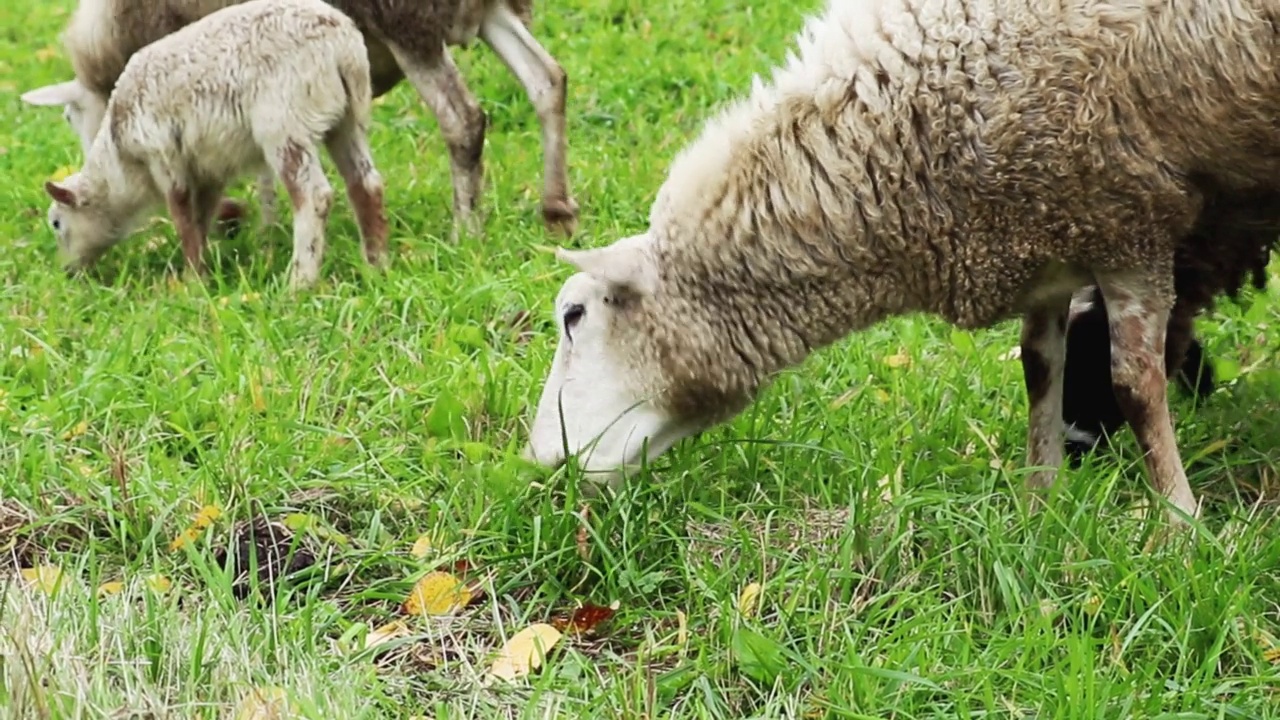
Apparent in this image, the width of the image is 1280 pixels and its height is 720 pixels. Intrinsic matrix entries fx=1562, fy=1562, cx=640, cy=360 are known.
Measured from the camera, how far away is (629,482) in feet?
12.0

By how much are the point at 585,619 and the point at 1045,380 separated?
4.80 feet

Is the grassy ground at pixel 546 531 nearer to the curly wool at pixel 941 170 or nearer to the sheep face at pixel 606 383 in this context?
the sheep face at pixel 606 383

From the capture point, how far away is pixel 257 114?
5.73 meters

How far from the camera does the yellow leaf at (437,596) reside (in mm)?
3338

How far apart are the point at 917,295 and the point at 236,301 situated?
8.74 ft

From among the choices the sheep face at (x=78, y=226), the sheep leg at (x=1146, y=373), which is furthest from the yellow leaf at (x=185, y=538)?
the sheep face at (x=78, y=226)

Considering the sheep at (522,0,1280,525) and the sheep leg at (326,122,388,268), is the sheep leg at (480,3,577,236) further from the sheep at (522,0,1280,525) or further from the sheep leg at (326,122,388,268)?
the sheep at (522,0,1280,525)

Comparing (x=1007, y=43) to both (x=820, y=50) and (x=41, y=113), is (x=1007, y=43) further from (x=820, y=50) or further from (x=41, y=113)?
(x=41, y=113)

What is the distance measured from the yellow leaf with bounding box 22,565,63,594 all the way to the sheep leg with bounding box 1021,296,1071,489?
235 centimetres

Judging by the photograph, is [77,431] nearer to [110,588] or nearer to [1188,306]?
[110,588]

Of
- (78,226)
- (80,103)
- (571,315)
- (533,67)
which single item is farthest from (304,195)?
(571,315)

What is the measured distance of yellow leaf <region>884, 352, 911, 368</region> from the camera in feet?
15.3

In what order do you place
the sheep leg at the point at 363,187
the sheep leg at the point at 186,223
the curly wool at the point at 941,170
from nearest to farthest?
1. the curly wool at the point at 941,170
2. the sheep leg at the point at 363,187
3. the sheep leg at the point at 186,223

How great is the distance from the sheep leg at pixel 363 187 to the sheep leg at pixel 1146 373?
2955 millimetres
